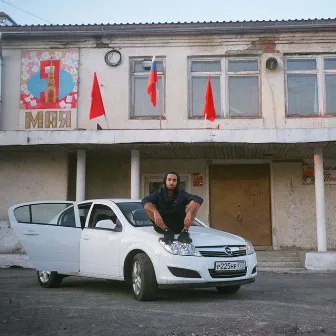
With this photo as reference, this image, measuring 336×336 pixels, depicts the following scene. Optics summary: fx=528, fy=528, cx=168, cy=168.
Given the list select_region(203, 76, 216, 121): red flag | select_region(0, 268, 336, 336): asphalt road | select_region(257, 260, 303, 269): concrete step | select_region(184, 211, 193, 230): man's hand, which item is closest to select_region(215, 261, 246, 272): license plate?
select_region(0, 268, 336, 336): asphalt road

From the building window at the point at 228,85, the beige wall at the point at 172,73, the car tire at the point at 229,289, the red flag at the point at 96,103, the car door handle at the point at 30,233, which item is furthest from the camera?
the building window at the point at 228,85

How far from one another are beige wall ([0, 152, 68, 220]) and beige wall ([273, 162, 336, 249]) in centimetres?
589

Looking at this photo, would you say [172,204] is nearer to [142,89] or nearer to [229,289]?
[229,289]

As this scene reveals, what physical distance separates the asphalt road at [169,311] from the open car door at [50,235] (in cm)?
46

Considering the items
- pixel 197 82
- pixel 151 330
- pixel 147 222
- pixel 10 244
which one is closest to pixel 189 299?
pixel 147 222

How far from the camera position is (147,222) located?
804cm

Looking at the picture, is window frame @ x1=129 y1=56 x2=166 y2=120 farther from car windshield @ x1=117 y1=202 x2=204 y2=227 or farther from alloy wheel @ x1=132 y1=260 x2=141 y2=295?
alloy wheel @ x1=132 y1=260 x2=141 y2=295

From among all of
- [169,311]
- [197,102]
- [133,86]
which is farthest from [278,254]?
[169,311]

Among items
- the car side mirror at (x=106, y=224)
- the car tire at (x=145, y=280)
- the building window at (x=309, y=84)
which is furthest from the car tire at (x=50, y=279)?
the building window at (x=309, y=84)

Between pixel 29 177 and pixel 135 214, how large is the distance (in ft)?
22.3

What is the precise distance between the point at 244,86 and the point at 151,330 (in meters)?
10.2

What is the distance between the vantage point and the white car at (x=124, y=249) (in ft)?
23.2

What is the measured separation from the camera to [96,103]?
1346cm

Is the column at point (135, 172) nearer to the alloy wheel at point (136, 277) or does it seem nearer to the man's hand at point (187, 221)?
the alloy wheel at point (136, 277)
